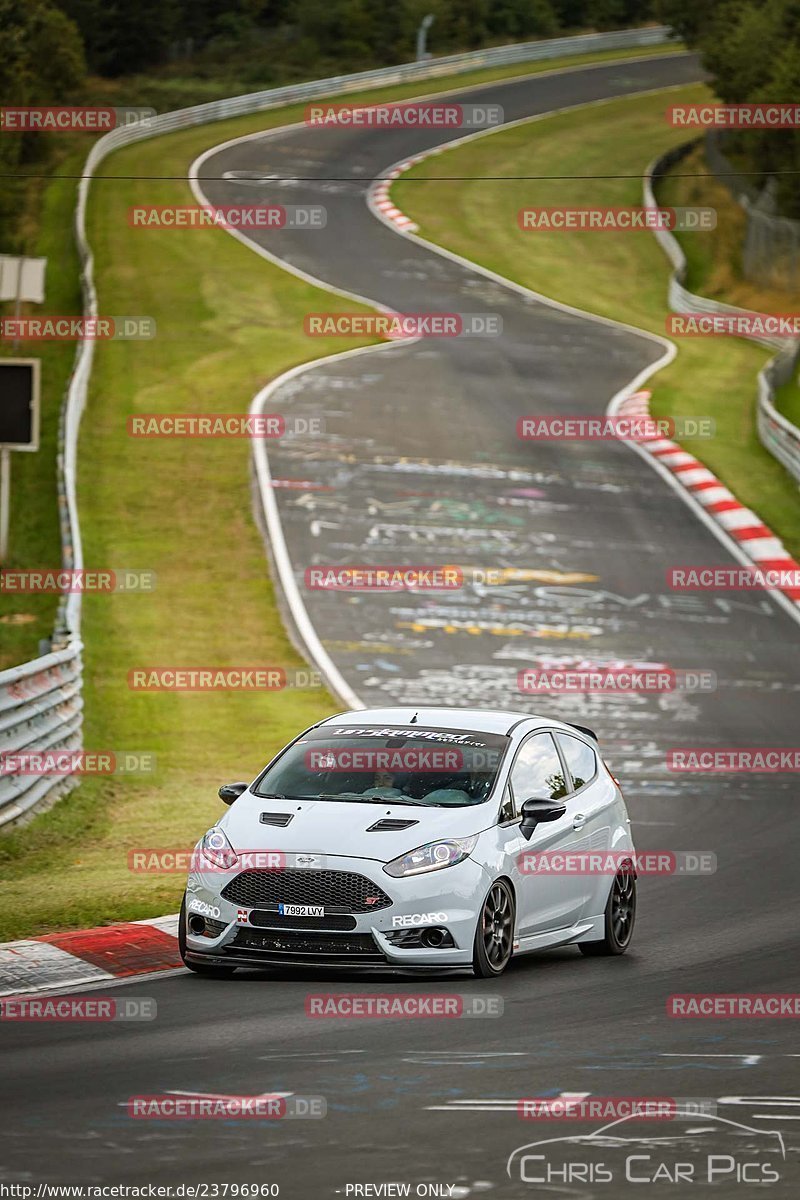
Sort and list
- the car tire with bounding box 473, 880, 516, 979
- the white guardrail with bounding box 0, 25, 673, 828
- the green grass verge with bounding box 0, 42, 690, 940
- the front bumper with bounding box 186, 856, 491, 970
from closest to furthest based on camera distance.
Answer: the front bumper with bounding box 186, 856, 491, 970 < the car tire with bounding box 473, 880, 516, 979 < the green grass verge with bounding box 0, 42, 690, 940 < the white guardrail with bounding box 0, 25, 673, 828

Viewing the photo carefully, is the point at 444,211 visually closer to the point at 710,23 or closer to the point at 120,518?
the point at 710,23

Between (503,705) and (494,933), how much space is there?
1178 cm

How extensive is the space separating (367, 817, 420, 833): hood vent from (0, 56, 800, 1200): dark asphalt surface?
82cm

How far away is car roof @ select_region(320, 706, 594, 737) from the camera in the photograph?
12266 mm

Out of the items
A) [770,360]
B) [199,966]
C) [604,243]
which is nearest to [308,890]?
[199,966]

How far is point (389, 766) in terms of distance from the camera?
1181 cm

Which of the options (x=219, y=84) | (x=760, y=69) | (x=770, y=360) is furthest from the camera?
(x=219, y=84)

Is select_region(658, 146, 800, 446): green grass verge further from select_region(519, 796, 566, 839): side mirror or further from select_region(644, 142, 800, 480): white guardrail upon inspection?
select_region(519, 796, 566, 839): side mirror

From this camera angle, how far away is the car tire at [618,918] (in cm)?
1238

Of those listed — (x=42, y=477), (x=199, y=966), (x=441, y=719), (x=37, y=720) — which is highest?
(x=441, y=719)

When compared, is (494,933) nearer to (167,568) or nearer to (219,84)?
(167,568)

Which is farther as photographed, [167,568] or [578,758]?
[167,568]

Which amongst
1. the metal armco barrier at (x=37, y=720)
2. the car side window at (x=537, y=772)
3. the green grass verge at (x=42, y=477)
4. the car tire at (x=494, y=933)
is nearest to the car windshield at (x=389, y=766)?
the car side window at (x=537, y=772)

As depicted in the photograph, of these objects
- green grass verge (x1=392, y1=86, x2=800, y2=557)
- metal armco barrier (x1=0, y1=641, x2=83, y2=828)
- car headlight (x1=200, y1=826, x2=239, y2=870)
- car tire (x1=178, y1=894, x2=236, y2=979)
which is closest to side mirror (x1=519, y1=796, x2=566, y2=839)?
car headlight (x1=200, y1=826, x2=239, y2=870)
